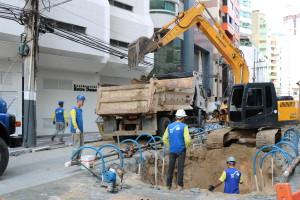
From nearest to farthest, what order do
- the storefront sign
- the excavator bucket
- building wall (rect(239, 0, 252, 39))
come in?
the excavator bucket → the storefront sign → building wall (rect(239, 0, 252, 39))

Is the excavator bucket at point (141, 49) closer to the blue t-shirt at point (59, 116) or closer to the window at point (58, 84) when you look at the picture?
the blue t-shirt at point (59, 116)

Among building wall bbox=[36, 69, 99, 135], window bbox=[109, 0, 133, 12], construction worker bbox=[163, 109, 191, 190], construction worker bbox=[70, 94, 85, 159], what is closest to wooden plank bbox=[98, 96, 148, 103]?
construction worker bbox=[70, 94, 85, 159]

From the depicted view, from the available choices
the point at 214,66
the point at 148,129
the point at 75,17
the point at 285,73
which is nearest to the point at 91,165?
the point at 148,129

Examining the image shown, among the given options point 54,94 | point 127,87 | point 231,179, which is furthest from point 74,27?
point 231,179

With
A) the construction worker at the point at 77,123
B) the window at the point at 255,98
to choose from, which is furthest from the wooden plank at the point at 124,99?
the construction worker at the point at 77,123

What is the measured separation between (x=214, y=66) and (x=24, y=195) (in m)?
44.8

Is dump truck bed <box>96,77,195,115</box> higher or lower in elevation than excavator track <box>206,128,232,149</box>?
higher

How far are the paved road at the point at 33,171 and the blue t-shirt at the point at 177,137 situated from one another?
2.33 metres

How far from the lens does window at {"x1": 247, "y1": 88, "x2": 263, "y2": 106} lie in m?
11.4

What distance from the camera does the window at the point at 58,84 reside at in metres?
17.9

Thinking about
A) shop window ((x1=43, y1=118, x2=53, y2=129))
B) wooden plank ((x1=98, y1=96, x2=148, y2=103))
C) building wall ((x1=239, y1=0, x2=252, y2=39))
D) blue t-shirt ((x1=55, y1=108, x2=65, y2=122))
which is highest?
building wall ((x1=239, y1=0, x2=252, y2=39))

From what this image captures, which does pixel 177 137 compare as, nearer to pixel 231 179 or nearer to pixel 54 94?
pixel 231 179

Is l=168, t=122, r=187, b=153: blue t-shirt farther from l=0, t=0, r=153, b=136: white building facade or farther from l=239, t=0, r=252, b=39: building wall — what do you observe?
l=239, t=0, r=252, b=39: building wall

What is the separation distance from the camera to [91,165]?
738 cm
